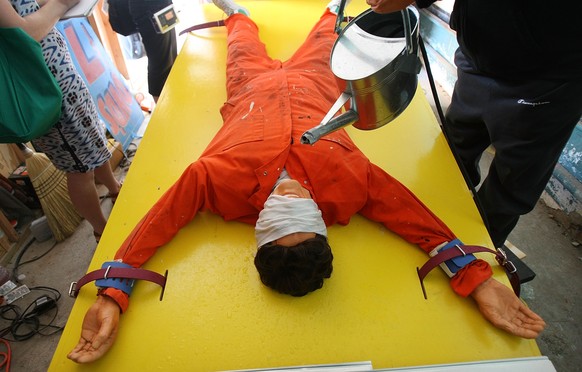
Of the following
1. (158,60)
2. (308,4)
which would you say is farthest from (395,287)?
(308,4)

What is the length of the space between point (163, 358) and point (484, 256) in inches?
39.3

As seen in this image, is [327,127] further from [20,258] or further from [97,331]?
[20,258]

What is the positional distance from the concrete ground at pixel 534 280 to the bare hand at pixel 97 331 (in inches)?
30.9

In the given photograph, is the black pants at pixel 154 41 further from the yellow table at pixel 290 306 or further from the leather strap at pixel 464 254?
the leather strap at pixel 464 254

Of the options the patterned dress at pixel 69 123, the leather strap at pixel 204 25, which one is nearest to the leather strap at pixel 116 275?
the patterned dress at pixel 69 123

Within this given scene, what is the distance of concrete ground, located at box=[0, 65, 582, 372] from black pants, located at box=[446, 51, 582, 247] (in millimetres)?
453

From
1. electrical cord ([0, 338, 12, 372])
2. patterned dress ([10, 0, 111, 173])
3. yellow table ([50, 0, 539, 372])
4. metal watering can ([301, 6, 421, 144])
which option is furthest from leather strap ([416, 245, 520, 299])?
electrical cord ([0, 338, 12, 372])

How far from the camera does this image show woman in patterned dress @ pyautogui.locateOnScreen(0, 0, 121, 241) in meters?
1.00

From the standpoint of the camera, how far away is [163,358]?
90cm

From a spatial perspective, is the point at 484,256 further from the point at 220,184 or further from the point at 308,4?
the point at 308,4

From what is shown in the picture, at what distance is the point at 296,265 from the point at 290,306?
146 millimetres

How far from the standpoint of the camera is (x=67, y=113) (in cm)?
115

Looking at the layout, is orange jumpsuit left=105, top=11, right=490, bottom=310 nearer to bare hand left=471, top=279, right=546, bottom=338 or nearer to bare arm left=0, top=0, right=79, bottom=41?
bare hand left=471, top=279, right=546, bottom=338

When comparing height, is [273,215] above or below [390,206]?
above
